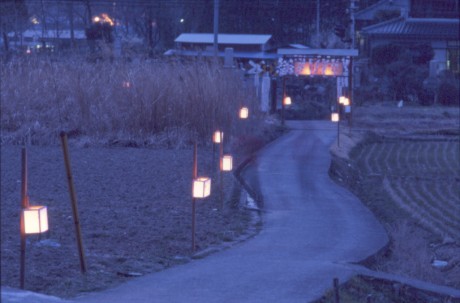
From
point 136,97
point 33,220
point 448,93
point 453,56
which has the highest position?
point 453,56

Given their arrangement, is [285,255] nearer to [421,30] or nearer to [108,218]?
[108,218]

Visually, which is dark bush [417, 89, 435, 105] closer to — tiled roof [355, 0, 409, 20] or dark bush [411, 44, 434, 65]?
dark bush [411, 44, 434, 65]

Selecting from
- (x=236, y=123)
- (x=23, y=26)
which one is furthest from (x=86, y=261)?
(x=23, y=26)

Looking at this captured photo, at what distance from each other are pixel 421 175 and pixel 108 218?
48.4 feet

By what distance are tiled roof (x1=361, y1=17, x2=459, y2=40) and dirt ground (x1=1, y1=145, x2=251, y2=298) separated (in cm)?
3165

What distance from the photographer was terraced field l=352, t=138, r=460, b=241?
1750cm

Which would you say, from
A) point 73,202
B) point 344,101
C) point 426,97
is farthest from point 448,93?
point 73,202

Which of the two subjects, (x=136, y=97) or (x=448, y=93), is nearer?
(x=136, y=97)

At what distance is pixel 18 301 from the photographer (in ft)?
15.9

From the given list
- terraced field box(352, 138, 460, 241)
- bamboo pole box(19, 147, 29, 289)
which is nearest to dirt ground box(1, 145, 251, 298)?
bamboo pole box(19, 147, 29, 289)

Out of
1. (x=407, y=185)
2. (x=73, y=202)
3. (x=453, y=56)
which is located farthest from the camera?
(x=453, y=56)

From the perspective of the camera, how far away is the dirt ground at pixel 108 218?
8703 mm

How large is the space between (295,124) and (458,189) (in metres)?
14.1

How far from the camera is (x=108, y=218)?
12148 mm
